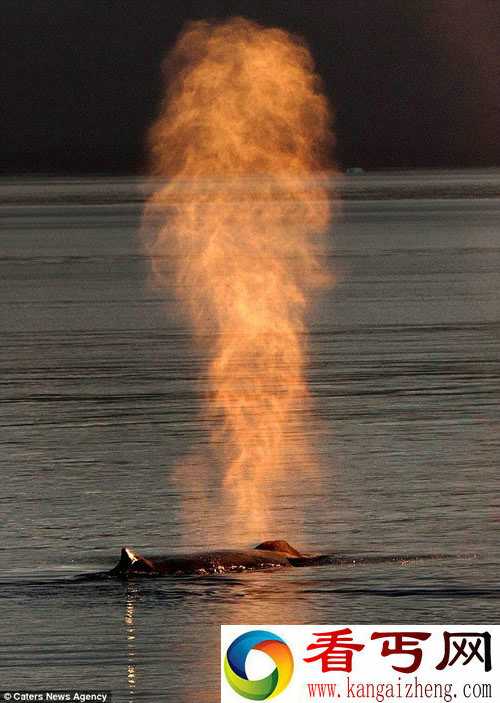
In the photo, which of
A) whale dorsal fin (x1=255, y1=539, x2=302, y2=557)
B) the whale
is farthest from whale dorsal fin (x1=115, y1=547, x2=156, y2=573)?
whale dorsal fin (x1=255, y1=539, x2=302, y2=557)

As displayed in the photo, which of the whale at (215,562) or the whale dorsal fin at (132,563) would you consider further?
the whale at (215,562)

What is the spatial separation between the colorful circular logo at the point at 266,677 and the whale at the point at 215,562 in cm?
491

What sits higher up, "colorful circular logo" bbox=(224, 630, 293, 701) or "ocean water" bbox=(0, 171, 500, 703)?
"ocean water" bbox=(0, 171, 500, 703)

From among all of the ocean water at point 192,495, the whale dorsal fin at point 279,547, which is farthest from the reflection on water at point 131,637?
the whale dorsal fin at point 279,547

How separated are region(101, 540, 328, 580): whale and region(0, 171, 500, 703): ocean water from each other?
8.5 inches

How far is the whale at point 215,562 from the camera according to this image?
798 inches

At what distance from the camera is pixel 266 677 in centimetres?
1490

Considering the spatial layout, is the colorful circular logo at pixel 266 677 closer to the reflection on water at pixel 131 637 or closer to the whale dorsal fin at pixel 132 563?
the reflection on water at pixel 131 637

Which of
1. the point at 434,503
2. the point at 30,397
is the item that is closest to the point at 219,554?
the point at 434,503

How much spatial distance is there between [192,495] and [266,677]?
11.3m

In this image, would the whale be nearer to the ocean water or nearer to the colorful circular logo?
the ocean water

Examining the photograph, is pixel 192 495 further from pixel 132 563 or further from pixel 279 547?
pixel 132 563

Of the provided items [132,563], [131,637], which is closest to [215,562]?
[132,563]

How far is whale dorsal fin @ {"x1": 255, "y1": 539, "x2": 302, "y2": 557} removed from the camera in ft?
69.9
